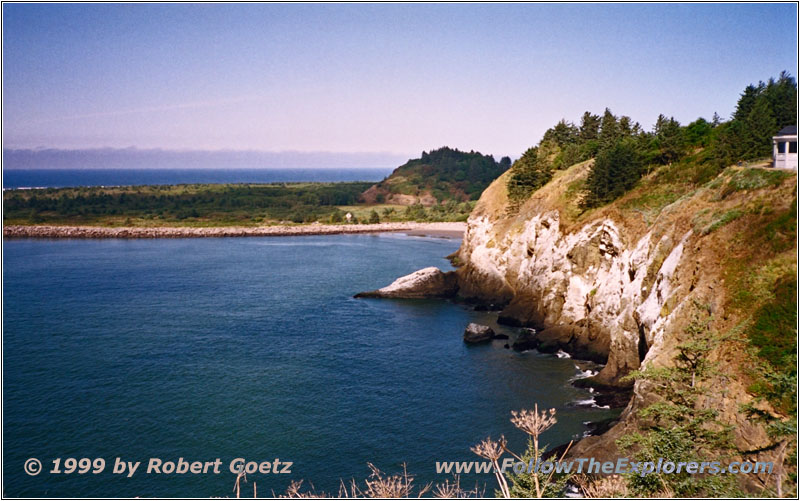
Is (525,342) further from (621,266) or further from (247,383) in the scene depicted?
(247,383)

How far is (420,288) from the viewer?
232 feet

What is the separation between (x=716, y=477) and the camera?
18547 millimetres

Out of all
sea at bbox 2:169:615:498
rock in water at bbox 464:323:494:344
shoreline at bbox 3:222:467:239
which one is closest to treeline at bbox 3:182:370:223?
shoreline at bbox 3:222:467:239

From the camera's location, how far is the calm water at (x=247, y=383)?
32.0m

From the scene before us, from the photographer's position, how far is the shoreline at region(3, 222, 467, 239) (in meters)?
130

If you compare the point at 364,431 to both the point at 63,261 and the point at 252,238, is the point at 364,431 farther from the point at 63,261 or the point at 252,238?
the point at 252,238

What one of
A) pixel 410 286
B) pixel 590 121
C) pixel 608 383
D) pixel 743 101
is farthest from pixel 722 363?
pixel 590 121

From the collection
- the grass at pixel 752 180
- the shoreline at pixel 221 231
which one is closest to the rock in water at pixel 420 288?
the grass at pixel 752 180

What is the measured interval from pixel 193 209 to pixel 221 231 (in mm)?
32850

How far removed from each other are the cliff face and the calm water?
4457 millimetres

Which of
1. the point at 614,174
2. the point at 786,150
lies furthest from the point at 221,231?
the point at 786,150

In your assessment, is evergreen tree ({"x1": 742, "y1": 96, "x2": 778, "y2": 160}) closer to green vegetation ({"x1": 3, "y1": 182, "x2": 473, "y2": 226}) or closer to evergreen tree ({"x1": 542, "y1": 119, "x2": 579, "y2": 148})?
evergreen tree ({"x1": 542, "y1": 119, "x2": 579, "y2": 148})

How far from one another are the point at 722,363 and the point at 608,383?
1373cm

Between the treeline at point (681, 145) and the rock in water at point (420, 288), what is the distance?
13.1 m
